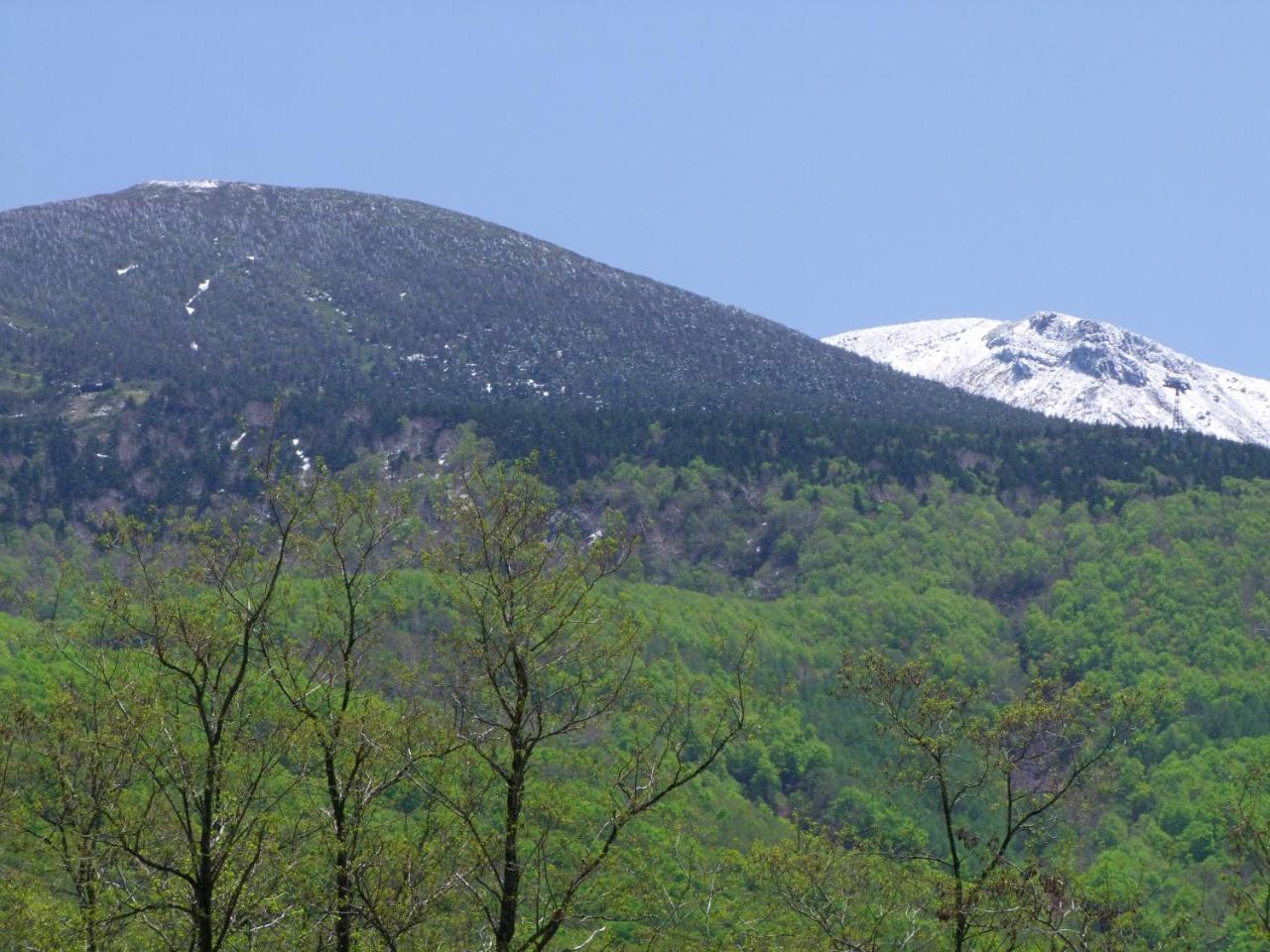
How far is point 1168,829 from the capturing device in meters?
143

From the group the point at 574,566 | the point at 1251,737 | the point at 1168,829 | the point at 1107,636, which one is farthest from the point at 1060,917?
the point at 1107,636

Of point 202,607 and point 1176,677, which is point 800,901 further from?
point 1176,677

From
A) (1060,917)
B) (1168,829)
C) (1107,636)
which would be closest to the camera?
(1060,917)

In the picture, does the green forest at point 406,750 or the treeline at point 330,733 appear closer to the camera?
the treeline at point 330,733

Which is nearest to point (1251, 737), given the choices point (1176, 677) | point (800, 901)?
point (1176, 677)

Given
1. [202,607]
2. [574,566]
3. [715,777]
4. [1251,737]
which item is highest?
[574,566]

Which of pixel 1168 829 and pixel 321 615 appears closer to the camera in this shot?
pixel 321 615

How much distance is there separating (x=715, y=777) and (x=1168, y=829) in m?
41.6

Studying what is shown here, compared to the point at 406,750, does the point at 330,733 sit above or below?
above

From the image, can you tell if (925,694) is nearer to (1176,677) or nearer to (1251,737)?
(1251,737)

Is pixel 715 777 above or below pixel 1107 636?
below

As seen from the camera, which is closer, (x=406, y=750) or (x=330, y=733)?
(x=330, y=733)

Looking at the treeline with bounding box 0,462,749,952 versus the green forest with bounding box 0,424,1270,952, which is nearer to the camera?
the treeline with bounding box 0,462,749,952

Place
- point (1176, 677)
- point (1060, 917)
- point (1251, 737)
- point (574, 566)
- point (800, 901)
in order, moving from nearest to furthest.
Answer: point (574, 566) < point (1060, 917) < point (800, 901) < point (1251, 737) < point (1176, 677)
